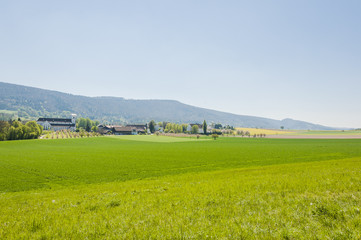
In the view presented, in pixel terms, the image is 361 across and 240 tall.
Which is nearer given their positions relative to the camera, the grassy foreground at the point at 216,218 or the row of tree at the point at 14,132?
the grassy foreground at the point at 216,218

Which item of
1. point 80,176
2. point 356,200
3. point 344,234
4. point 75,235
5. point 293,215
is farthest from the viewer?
point 80,176

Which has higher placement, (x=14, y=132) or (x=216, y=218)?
(x=216, y=218)

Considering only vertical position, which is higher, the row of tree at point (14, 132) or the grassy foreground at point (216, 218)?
the grassy foreground at point (216, 218)

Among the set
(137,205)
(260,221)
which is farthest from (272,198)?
(137,205)

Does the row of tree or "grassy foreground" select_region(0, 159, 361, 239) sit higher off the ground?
"grassy foreground" select_region(0, 159, 361, 239)

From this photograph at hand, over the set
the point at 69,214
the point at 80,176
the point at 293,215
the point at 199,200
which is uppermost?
the point at 293,215

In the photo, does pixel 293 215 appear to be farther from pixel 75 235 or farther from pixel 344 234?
pixel 75 235

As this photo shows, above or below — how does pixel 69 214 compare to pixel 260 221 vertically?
below

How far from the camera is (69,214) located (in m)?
10.0

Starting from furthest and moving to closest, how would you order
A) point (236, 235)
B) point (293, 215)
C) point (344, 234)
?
point (293, 215) → point (236, 235) → point (344, 234)

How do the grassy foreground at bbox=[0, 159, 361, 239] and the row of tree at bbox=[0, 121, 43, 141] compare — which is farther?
the row of tree at bbox=[0, 121, 43, 141]

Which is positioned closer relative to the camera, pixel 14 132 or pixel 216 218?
pixel 216 218

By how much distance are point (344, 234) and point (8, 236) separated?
1164cm

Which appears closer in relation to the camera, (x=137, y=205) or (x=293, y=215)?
(x=293, y=215)
